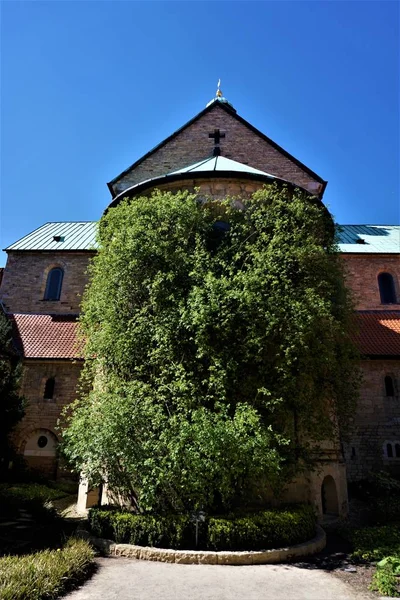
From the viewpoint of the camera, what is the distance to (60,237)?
84.9 feet

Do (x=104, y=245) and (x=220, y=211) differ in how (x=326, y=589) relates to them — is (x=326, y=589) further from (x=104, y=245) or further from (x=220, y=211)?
(x=104, y=245)

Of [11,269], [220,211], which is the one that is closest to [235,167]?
[220,211]

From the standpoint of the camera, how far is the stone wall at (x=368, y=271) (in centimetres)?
2312

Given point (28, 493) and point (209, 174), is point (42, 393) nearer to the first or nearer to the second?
point (28, 493)

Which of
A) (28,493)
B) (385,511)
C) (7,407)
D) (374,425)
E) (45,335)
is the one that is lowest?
(385,511)

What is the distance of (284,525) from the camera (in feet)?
28.0

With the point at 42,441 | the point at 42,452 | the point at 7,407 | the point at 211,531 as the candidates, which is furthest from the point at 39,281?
the point at 211,531

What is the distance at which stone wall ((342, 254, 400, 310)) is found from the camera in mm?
23125

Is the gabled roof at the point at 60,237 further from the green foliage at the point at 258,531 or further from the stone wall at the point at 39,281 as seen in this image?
A: the green foliage at the point at 258,531

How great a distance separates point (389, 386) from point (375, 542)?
950cm

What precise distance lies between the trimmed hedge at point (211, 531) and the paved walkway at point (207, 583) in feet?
1.72

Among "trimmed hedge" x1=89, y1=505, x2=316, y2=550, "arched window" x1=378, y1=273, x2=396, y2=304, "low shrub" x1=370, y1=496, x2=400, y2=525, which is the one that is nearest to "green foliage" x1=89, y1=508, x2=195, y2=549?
"trimmed hedge" x1=89, y1=505, x2=316, y2=550

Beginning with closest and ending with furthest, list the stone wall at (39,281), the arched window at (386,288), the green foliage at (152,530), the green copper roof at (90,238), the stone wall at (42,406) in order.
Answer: the green foliage at (152,530)
the stone wall at (42,406)
the stone wall at (39,281)
the arched window at (386,288)
the green copper roof at (90,238)

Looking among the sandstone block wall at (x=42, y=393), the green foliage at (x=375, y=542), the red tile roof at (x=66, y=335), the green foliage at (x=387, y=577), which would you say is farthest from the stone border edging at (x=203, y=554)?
the sandstone block wall at (x=42, y=393)
